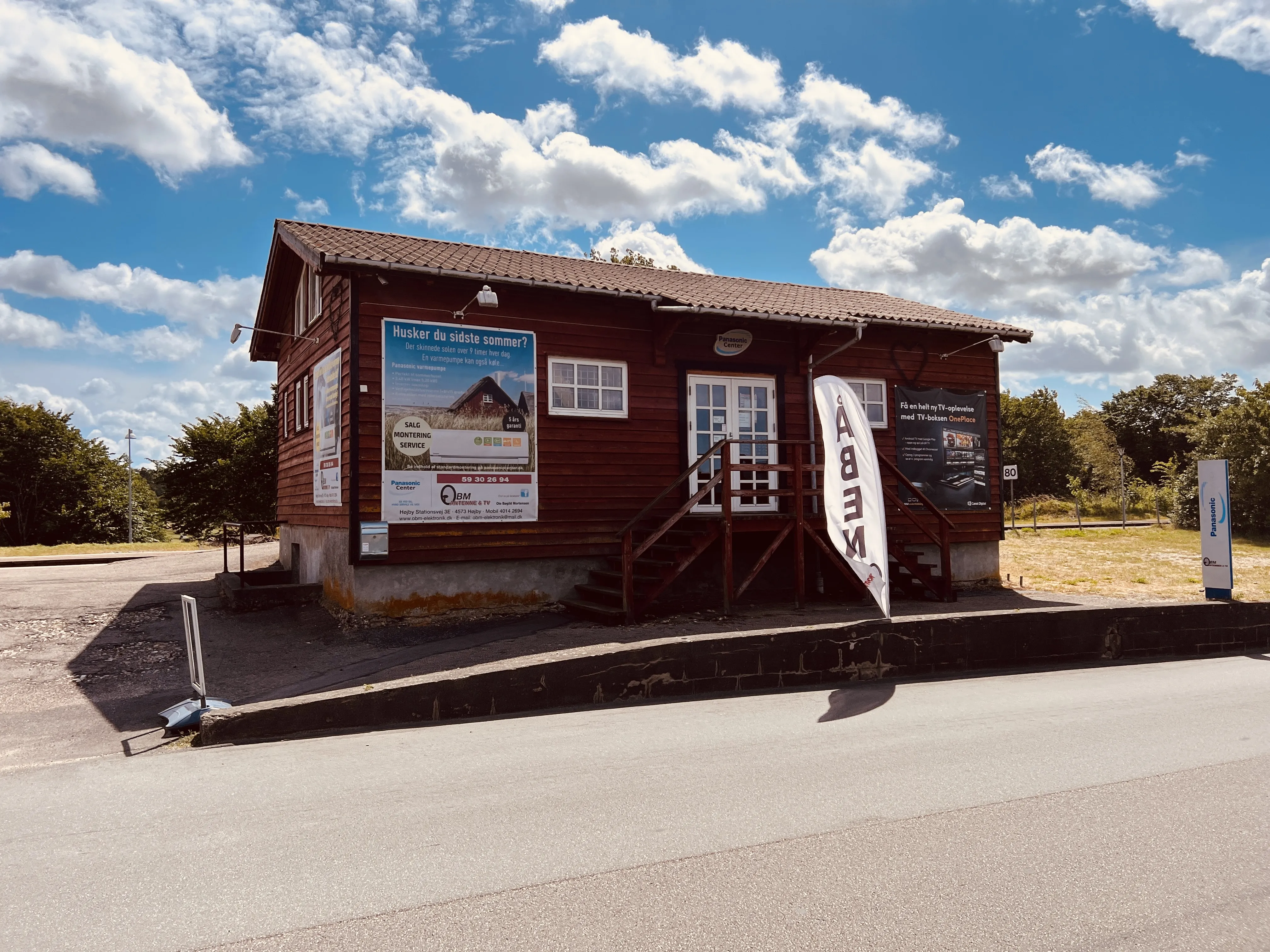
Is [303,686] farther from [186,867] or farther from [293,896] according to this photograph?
[293,896]

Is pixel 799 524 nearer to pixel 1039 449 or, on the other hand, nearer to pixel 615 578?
pixel 615 578

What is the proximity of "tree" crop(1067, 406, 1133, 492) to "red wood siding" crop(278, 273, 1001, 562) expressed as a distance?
4649 centimetres

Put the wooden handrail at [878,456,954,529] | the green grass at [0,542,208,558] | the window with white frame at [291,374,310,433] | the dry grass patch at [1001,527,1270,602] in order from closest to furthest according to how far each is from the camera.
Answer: the wooden handrail at [878,456,954,529] < the dry grass patch at [1001,527,1270,602] < the window with white frame at [291,374,310,433] < the green grass at [0,542,208,558]

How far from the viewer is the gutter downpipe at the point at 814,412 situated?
1270cm

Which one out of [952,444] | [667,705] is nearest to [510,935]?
[667,705]

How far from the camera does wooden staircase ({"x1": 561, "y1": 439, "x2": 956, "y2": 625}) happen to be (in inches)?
419

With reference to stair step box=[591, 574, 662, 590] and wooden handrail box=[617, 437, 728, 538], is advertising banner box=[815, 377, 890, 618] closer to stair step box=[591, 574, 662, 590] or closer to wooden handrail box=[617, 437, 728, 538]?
wooden handrail box=[617, 437, 728, 538]

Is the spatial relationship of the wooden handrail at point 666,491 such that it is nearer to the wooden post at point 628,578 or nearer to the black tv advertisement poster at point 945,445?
the wooden post at point 628,578

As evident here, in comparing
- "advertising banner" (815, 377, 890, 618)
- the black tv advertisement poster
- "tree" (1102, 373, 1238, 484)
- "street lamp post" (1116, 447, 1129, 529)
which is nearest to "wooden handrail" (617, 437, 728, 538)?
"advertising banner" (815, 377, 890, 618)

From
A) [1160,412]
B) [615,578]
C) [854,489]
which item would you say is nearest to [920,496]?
[854,489]

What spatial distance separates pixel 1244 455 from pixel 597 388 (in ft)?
85.1

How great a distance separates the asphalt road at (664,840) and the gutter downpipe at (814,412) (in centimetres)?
654

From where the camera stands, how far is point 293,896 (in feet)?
11.0

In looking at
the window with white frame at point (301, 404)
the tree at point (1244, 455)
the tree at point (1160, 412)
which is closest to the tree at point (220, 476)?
the window with white frame at point (301, 404)
